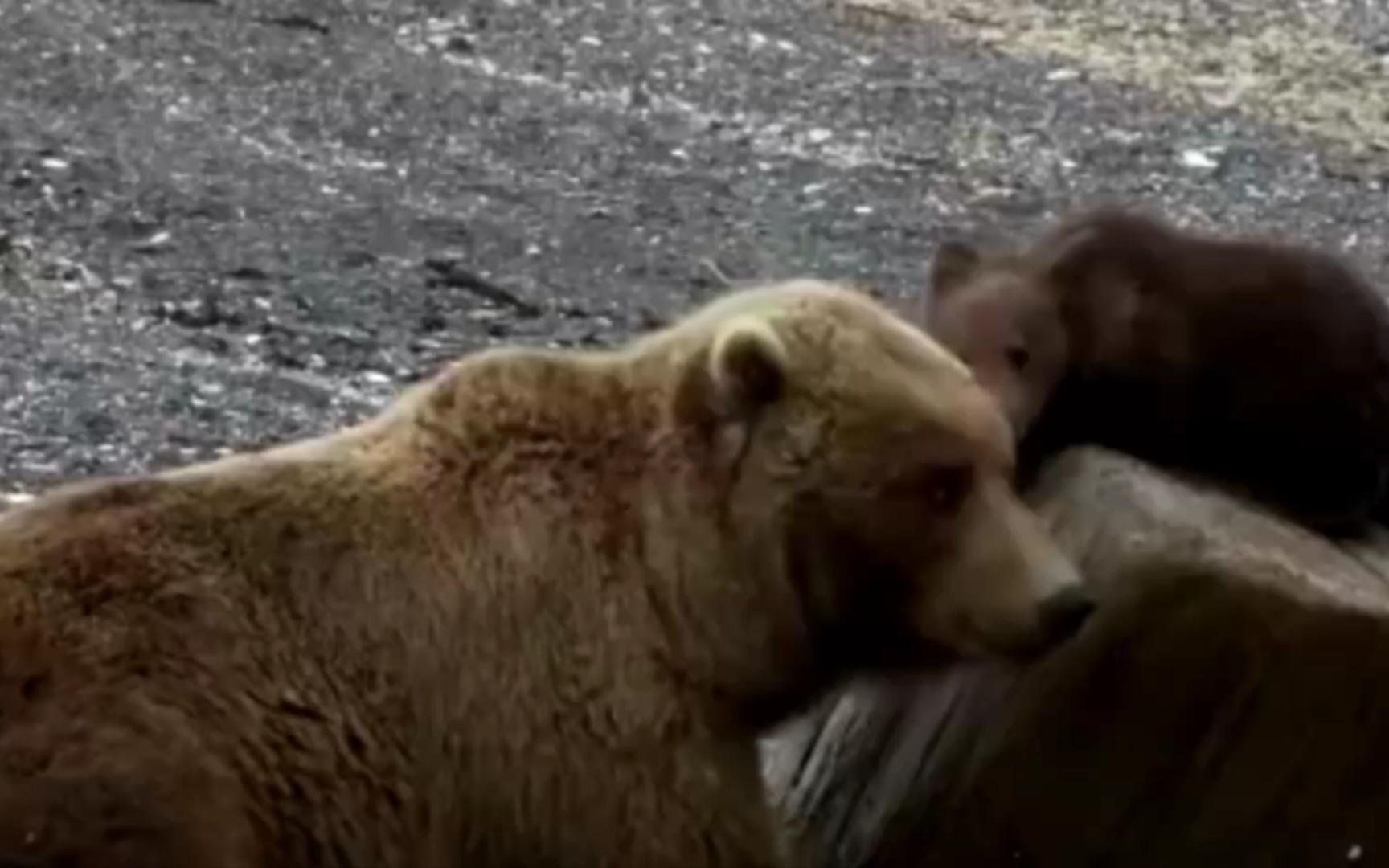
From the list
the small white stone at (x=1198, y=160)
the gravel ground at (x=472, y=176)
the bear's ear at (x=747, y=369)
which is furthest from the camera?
the small white stone at (x=1198, y=160)

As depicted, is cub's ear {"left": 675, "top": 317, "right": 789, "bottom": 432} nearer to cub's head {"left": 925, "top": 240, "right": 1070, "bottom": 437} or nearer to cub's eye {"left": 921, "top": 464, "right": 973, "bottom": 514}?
cub's eye {"left": 921, "top": 464, "right": 973, "bottom": 514}

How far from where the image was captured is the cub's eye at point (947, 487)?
457 centimetres

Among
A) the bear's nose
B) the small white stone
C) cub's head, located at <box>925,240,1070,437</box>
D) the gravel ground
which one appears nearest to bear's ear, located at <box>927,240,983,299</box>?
cub's head, located at <box>925,240,1070,437</box>

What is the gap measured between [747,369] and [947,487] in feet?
1.10

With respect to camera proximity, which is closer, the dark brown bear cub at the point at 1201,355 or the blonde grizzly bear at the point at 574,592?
the blonde grizzly bear at the point at 574,592

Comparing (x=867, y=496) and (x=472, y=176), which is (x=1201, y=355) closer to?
(x=867, y=496)

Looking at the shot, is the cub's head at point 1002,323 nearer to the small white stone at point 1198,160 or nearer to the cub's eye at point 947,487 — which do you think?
the cub's eye at point 947,487

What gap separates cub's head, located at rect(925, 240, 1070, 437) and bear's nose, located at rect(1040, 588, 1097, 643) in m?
1.06

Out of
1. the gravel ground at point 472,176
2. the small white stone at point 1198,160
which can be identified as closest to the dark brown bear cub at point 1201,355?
the gravel ground at point 472,176

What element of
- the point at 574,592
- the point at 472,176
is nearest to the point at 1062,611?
the point at 574,592

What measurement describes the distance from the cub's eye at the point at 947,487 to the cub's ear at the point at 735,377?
10.1 inches

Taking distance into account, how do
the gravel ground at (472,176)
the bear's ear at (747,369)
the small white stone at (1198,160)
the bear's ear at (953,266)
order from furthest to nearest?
Result: the small white stone at (1198,160), the gravel ground at (472,176), the bear's ear at (953,266), the bear's ear at (747,369)

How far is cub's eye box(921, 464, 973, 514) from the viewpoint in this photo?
457 cm

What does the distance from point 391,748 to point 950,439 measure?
3.01 feet
